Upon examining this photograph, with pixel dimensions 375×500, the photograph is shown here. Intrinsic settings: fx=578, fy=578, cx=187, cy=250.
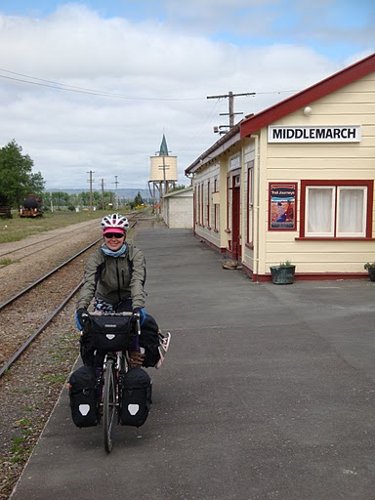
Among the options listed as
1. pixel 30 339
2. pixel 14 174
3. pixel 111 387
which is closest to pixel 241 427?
pixel 111 387

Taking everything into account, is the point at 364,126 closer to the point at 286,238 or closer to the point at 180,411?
the point at 286,238

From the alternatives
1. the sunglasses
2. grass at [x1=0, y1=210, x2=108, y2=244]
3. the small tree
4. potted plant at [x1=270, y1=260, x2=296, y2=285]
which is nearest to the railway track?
the sunglasses

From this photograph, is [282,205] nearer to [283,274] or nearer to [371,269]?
[283,274]

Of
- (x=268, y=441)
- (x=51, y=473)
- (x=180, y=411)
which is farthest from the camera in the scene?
(x=180, y=411)

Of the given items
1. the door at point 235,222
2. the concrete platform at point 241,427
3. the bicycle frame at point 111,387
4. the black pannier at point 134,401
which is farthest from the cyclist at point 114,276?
the door at point 235,222

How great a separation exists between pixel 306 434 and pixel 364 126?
9.41 meters

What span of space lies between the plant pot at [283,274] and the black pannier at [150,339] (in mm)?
7780

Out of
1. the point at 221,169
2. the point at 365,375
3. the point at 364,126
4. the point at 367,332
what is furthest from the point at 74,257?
the point at 365,375

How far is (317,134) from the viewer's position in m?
12.5

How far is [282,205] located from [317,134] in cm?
169

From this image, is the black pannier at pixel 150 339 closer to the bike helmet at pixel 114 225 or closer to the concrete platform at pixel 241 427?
the concrete platform at pixel 241 427

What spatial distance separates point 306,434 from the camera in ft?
15.0

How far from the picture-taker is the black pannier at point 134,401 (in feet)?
14.4

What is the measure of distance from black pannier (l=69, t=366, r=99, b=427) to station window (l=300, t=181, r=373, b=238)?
356 inches
